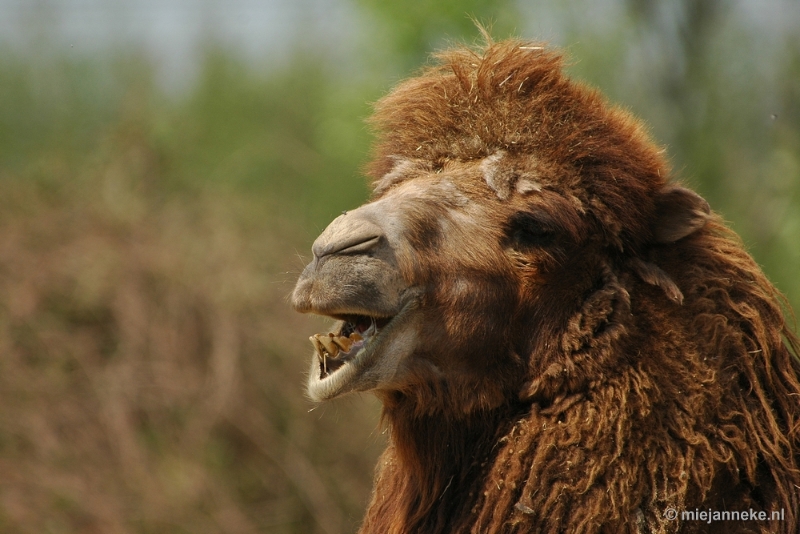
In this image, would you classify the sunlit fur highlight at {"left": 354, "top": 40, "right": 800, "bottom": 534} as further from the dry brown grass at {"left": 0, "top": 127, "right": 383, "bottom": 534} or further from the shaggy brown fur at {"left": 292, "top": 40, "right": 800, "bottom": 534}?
the dry brown grass at {"left": 0, "top": 127, "right": 383, "bottom": 534}

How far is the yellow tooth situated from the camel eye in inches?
31.2

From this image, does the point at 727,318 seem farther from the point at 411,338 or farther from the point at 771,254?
the point at 771,254

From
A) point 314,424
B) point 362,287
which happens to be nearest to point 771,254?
point 314,424

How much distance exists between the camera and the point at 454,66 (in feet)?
13.1

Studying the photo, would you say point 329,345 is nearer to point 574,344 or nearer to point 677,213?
point 574,344

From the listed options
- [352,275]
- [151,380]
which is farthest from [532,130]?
[151,380]

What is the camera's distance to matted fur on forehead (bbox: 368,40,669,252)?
358cm

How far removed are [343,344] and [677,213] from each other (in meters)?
1.43

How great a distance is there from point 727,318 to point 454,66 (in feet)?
5.08

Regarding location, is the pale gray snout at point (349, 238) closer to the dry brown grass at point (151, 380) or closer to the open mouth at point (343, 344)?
the open mouth at point (343, 344)

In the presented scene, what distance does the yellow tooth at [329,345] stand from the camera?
339cm

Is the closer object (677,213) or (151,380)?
(677,213)

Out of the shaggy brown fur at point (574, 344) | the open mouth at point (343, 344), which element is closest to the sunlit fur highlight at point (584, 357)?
the shaggy brown fur at point (574, 344)

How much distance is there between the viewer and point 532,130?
3.68 m
